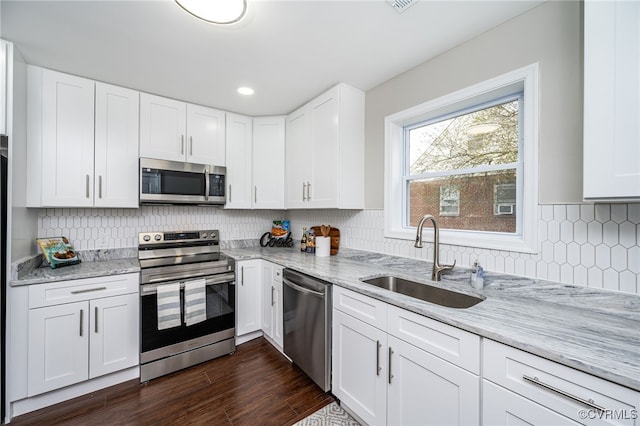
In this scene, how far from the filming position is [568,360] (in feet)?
2.69

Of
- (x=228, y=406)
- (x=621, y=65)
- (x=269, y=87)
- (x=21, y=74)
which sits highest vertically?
(x=269, y=87)

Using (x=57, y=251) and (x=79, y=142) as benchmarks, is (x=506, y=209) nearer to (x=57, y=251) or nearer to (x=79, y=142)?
(x=79, y=142)

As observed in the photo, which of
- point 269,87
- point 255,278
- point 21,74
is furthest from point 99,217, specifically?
point 269,87

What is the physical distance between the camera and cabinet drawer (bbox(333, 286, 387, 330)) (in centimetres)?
146

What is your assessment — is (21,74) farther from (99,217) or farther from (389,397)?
(389,397)

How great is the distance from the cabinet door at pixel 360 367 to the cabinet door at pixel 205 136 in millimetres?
2022

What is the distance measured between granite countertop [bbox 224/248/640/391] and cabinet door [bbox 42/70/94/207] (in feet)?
6.83

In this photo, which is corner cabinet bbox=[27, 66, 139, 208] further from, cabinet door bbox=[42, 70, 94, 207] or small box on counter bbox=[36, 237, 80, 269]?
small box on counter bbox=[36, 237, 80, 269]

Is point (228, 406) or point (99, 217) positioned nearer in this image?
point (228, 406)

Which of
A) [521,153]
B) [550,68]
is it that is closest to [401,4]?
[550,68]

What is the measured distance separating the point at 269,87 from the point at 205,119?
0.85m

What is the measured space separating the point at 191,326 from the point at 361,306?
154cm

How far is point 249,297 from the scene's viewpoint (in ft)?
8.57

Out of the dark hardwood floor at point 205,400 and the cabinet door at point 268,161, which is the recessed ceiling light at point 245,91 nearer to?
the cabinet door at point 268,161
